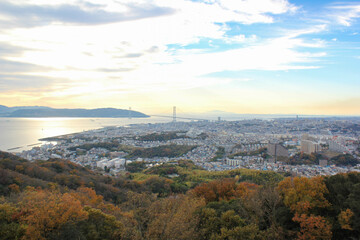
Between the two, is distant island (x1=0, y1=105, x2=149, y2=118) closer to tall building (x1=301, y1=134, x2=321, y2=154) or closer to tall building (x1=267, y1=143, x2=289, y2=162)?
tall building (x1=267, y1=143, x2=289, y2=162)

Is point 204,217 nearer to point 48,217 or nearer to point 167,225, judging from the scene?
point 167,225

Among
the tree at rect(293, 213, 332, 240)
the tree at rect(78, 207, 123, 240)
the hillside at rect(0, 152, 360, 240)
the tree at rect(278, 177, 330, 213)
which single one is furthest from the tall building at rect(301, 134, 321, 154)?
the tree at rect(78, 207, 123, 240)

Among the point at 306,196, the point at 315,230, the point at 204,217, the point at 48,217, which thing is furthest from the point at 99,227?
the point at 306,196

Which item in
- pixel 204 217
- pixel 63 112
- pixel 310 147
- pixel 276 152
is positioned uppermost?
pixel 63 112

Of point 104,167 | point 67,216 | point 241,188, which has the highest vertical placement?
point 67,216

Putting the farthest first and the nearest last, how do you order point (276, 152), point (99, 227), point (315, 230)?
point (276, 152) → point (99, 227) → point (315, 230)

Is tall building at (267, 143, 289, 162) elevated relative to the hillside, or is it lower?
lower

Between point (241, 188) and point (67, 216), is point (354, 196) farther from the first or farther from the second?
point (67, 216)

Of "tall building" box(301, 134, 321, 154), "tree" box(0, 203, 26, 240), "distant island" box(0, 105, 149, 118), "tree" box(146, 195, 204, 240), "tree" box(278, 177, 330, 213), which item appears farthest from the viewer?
"distant island" box(0, 105, 149, 118)

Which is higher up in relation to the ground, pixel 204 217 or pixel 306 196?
pixel 306 196

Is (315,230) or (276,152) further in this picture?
(276,152)

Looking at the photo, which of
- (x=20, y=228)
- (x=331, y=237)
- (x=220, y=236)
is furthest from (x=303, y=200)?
(x=20, y=228)
